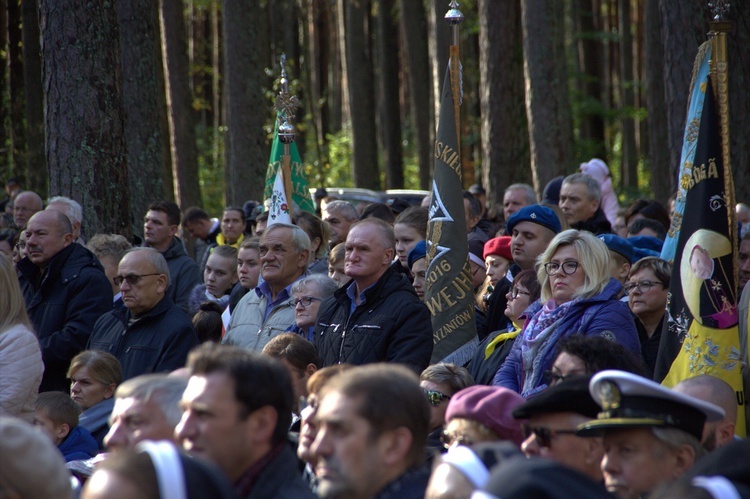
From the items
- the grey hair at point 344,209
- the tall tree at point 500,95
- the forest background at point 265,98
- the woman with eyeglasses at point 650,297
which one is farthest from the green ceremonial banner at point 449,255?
the tall tree at point 500,95

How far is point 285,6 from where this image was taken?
32906 mm

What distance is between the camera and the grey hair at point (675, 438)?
136 inches

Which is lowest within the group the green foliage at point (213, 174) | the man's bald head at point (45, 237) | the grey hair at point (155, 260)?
the grey hair at point (155, 260)

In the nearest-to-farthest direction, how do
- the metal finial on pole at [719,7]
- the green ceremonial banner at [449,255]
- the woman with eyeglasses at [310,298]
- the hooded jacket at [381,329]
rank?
1. the hooded jacket at [381,329]
2. the metal finial on pole at [719,7]
3. the woman with eyeglasses at [310,298]
4. the green ceremonial banner at [449,255]

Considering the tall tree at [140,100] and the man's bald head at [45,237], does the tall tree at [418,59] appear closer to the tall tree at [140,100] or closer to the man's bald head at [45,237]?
the tall tree at [140,100]

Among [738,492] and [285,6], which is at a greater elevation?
[285,6]

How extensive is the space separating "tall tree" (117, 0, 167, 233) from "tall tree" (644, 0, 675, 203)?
849 centimetres

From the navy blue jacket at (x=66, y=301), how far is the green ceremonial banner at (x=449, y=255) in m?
2.53

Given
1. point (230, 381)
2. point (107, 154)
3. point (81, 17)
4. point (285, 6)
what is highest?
point (285, 6)

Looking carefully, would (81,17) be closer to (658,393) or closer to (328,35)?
(658,393)

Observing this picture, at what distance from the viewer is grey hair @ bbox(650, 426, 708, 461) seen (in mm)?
3449

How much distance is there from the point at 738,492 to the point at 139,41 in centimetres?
1131

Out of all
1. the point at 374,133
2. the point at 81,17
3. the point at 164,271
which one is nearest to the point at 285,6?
the point at 374,133

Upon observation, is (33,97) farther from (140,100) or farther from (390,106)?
(390,106)
